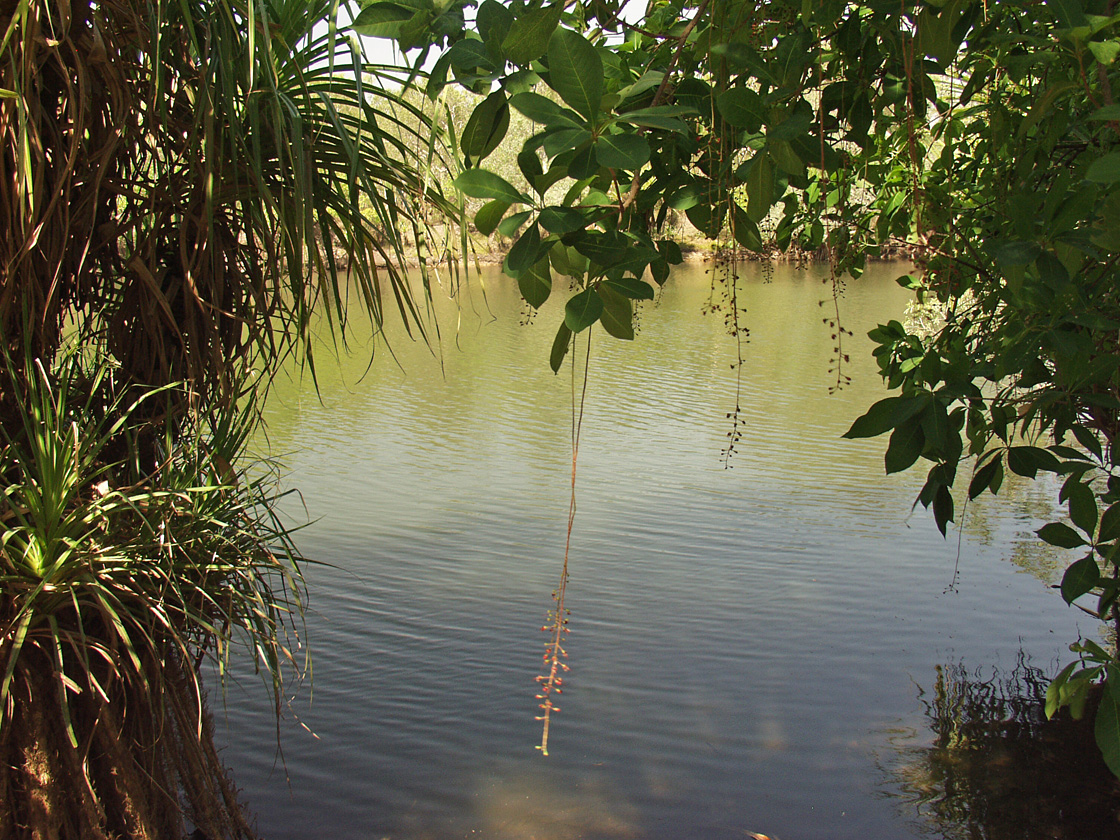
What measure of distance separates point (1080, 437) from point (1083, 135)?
67 cm

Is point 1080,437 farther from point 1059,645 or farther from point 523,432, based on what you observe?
point 523,432

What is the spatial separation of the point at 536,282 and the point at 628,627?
2.79 m

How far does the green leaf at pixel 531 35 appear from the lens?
1209mm

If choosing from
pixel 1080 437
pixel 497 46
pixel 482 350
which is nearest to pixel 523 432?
pixel 482 350

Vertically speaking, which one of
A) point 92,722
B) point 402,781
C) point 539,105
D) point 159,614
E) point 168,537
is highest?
point 539,105

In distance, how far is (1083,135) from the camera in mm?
2029

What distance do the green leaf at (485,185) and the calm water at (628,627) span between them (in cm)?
156

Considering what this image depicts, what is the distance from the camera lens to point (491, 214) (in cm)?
132

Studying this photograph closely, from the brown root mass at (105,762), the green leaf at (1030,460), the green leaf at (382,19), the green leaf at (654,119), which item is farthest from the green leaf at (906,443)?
the brown root mass at (105,762)

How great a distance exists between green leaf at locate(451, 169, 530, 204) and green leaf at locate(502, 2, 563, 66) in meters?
0.16

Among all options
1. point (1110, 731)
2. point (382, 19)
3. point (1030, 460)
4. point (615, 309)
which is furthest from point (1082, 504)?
point (382, 19)

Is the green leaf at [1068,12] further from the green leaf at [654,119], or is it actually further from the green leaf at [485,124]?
the green leaf at [485,124]

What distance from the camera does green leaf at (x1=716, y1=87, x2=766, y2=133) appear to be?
1.39 metres

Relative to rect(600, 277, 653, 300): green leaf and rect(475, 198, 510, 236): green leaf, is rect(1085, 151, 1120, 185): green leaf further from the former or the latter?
rect(475, 198, 510, 236): green leaf
